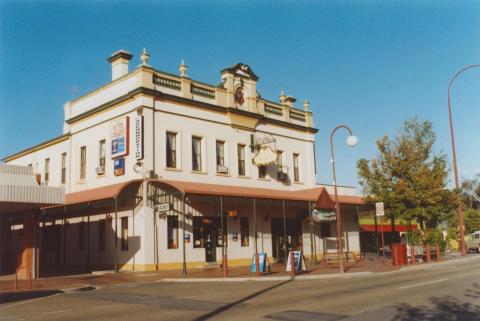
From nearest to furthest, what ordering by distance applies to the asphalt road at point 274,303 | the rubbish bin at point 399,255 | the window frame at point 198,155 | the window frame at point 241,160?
the asphalt road at point 274,303, the rubbish bin at point 399,255, the window frame at point 198,155, the window frame at point 241,160

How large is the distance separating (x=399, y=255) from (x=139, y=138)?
14170mm

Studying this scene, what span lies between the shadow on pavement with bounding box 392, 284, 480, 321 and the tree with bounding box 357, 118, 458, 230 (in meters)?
17.3

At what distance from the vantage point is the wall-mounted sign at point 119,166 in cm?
2619

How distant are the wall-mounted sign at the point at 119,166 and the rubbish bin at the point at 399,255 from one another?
1446 centimetres

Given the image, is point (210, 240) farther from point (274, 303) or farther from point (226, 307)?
point (226, 307)

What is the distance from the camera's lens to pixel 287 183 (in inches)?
1321

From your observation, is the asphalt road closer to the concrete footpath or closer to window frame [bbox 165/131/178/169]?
the concrete footpath

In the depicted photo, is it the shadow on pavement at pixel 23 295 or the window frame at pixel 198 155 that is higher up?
the window frame at pixel 198 155

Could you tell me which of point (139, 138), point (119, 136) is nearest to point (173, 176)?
point (139, 138)

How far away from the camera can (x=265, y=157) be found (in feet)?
101

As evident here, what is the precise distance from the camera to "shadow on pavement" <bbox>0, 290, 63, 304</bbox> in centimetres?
1422

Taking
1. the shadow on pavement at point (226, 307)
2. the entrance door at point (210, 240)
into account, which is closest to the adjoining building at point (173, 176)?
the entrance door at point (210, 240)

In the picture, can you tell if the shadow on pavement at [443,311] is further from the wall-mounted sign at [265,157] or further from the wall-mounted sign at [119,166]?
the wall-mounted sign at [265,157]

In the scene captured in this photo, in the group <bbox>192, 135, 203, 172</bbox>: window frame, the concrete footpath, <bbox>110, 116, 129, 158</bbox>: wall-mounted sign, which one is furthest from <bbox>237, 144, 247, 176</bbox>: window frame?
the concrete footpath
